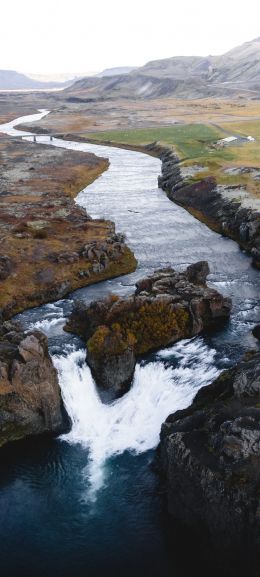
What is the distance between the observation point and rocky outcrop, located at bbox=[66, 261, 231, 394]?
141 feet

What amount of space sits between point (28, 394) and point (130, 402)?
27.0 ft

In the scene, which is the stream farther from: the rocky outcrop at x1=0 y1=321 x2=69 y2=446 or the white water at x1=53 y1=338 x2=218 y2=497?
the rocky outcrop at x1=0 y1=321 x2=69 y2=446

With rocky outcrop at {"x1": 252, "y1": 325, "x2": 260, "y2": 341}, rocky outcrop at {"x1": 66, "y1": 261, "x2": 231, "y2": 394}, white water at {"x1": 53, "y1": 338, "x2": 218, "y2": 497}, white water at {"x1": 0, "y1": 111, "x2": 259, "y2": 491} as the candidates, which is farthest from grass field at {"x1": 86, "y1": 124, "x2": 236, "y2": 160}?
white water at {"x1": 53, "y1": 338, "x2": 218, "y2": 497}

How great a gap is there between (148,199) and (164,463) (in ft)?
Answer: 243

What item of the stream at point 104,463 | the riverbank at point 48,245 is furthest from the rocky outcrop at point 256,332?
the riverbank at point 48,245

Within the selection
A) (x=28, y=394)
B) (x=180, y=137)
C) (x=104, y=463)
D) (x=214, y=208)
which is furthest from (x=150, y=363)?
(x=180, y=137)

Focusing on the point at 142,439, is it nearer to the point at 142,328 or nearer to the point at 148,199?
the point at 142,328

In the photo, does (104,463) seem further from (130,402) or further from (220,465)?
(220,465)

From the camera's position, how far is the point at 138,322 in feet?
157

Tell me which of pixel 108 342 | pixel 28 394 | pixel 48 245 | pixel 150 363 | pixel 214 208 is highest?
pixel 214 208

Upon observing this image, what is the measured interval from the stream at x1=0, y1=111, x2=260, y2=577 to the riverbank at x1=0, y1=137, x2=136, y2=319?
90.7 inches

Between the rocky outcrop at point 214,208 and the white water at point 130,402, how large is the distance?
2726 cm

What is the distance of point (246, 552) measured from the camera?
27.5 m

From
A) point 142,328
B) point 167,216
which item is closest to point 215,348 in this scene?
point 142,328
